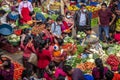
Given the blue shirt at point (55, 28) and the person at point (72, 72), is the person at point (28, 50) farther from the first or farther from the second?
the person at point (72, 72)

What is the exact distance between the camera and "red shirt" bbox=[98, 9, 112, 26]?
1616cm

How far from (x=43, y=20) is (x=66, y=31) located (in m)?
2.12

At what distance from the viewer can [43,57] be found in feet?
42.1

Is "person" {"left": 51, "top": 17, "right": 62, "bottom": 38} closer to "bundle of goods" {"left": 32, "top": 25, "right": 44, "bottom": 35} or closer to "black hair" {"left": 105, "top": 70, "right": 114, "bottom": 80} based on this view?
"bundle of goods" {"left": 32, "top": 25, "right": 44, "bottom": 35}

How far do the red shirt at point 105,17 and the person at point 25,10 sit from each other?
11.9 feet

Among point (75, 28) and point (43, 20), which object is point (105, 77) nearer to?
point (75, 28)

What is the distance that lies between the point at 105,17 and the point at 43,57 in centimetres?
434

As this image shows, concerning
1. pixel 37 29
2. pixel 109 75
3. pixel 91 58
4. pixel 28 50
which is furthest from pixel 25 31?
pixel 109 75

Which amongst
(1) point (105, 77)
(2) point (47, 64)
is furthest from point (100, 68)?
(2) point (47, 64)

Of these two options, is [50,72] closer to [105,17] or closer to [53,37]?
[53,37]

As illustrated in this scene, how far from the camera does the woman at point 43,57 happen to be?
12.8 meters

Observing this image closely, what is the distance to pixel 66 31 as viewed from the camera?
1653 cm

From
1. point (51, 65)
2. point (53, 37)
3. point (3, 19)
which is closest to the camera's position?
point (51, 65)

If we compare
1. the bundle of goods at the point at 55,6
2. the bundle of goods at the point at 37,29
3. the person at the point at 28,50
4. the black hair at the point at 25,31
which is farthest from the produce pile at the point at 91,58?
the bundle of goods at the point at 55,6
